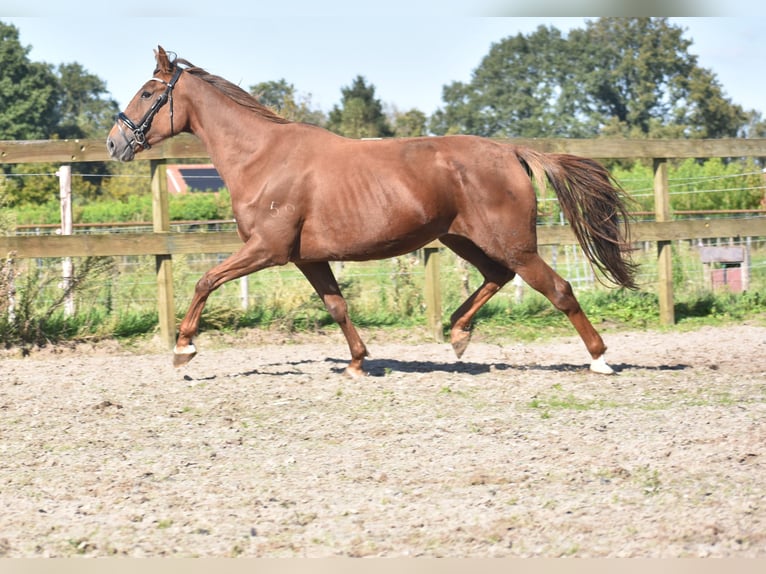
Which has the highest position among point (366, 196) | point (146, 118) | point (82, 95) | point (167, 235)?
point (82, 95)

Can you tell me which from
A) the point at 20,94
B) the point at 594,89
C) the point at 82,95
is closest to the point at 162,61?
the point at 20,94

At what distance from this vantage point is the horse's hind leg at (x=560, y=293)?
6.47 m

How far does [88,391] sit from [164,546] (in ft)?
Answer: 11.1

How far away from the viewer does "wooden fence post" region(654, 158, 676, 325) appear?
9398 millimetres

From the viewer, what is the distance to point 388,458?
434 centimetres

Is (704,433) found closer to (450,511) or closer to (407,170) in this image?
(450,511)

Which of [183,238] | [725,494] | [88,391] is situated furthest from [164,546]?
[183,238]

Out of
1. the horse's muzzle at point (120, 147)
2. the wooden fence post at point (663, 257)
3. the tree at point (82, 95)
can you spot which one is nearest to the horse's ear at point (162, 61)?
the horse's muzzle at point (120, 147)

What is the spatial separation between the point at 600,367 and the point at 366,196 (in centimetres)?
208

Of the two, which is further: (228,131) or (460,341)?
(460,341)

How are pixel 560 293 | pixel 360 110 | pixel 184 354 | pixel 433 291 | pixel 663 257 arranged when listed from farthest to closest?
pixel 360 110 → pixel 663 257 → pixel 433 291 → pixel 184 354 → pixel 560 293

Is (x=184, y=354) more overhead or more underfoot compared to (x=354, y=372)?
more overhead

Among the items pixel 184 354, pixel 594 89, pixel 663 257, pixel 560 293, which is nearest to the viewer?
pixel 560 293

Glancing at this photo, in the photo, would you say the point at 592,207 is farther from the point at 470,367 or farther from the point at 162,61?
the point at 162,61
